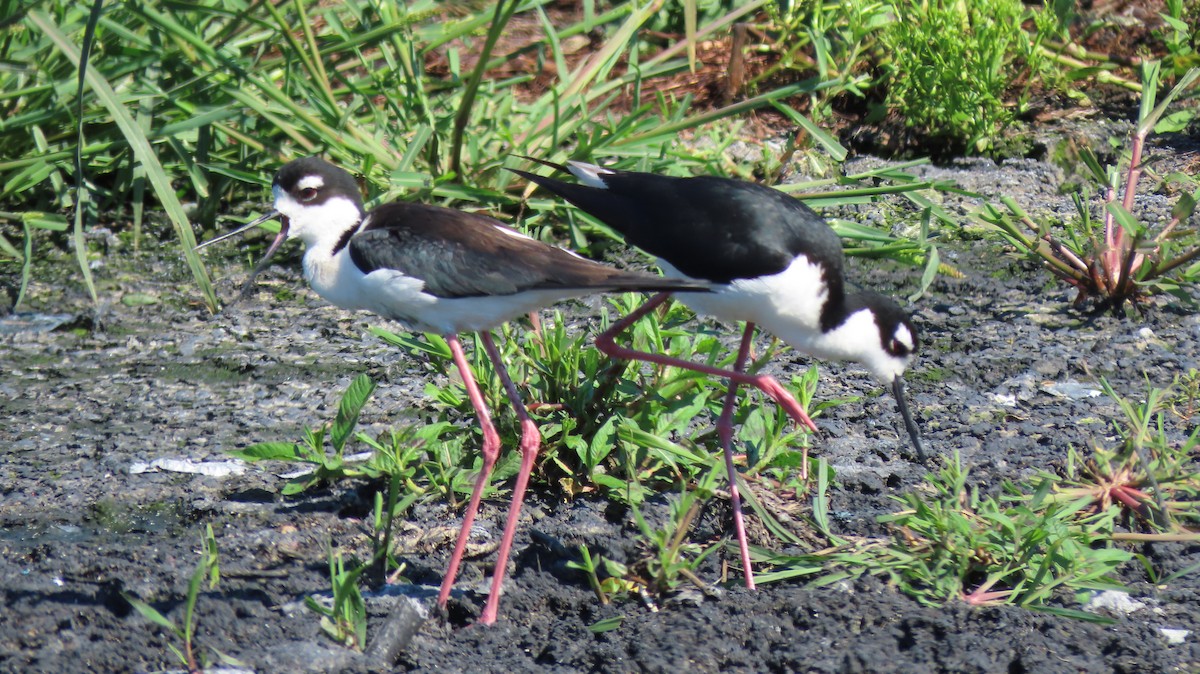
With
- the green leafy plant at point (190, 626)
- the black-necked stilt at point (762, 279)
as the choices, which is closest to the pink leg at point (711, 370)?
the black-necked stilt at point (762, 279)

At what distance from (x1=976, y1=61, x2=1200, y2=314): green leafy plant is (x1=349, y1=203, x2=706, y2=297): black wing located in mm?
1365

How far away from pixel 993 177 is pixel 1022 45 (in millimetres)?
456

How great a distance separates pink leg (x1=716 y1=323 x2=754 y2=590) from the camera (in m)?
2.50

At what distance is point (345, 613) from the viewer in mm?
2189

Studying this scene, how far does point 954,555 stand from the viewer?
2.39m

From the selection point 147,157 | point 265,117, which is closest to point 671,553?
point 147,157

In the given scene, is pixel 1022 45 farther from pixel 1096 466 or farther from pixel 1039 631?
pixel 1039 631

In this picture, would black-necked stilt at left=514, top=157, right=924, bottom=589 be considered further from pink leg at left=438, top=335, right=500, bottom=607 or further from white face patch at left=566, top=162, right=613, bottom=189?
pink leg at left=438, top=335, right=500, bottom=607

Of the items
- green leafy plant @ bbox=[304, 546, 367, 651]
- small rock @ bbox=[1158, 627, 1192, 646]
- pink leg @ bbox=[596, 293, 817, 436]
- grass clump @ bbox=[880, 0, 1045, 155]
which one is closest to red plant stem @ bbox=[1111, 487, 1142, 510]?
small rock @ bbox=[1158, 627, 1192, 646]

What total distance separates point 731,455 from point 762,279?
14.5 inches

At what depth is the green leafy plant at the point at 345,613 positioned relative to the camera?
217 cm

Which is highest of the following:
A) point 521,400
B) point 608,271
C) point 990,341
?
point 608,271

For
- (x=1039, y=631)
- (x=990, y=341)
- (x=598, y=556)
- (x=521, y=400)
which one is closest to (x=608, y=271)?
(x=521, y=400)

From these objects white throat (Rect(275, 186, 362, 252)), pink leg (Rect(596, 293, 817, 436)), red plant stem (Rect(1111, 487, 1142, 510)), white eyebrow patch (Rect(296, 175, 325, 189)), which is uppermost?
white eyebrow patch (Rect(296, 175, 325, 189))
